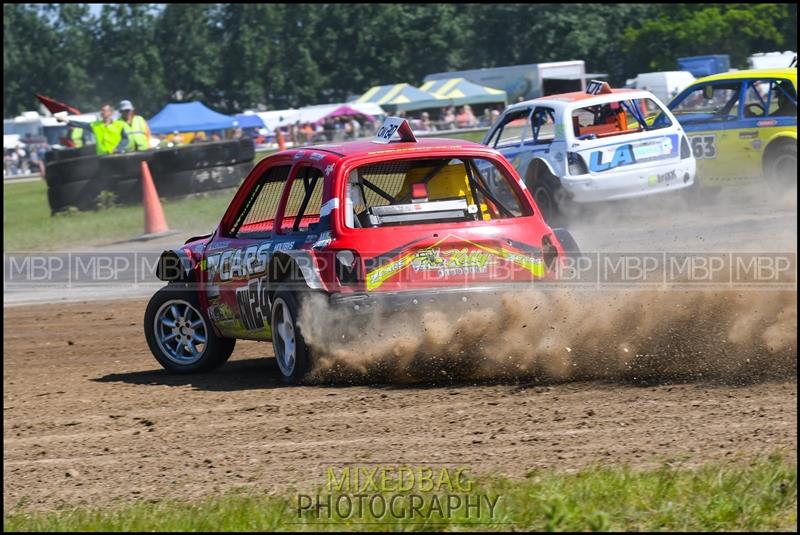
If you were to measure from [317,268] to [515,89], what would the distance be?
52039mm

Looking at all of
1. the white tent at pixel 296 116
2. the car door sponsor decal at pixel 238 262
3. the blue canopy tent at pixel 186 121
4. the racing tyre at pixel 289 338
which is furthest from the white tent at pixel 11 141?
the racing tyre at pixel 289 338

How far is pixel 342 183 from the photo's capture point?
284 inches

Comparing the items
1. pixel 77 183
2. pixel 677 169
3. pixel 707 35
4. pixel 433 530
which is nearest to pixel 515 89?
pixel 707 35

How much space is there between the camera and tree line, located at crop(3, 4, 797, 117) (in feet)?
289

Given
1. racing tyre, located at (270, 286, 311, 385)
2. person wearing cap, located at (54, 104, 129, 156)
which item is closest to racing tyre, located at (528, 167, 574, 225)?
racing tyre, located at (270, 286, 311, 385)

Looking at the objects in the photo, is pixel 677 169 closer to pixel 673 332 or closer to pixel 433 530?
pixel 673 332

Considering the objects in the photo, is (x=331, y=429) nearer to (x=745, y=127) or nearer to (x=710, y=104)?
(x=745, y=127)

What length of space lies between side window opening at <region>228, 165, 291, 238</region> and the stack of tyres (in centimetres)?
1409

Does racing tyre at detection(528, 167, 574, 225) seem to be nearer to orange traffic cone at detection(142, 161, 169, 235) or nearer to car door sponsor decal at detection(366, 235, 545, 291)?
orange traffic cone at detection(142, 161, 169, 235)

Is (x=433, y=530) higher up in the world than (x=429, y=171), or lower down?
lower down

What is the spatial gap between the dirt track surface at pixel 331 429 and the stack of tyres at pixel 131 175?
14496 millimetres

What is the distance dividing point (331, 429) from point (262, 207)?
2481mm

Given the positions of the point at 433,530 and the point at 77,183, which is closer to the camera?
the point at 433,530

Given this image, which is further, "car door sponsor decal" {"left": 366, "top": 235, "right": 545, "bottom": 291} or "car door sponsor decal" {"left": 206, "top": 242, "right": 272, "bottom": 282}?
"car door sponsor decal" {"left": 206, "top": 242, "right": 272, "bottom": 282}
